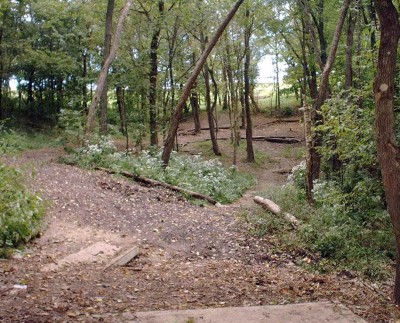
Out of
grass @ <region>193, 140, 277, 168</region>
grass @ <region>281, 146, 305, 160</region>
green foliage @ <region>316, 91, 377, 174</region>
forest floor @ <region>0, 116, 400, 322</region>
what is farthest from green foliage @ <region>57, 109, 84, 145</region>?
grass @ <region>281, 146, 305, 160</region>

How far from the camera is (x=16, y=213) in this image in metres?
6.40

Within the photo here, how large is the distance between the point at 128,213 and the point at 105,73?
7.74 m

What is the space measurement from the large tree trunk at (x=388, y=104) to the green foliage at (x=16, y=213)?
5178 mm

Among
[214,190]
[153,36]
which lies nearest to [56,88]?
[153,36]

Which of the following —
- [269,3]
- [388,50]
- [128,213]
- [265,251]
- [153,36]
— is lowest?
[265,251]

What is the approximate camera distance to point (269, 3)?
18609 mm

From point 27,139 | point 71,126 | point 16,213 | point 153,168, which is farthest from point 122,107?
point 16,213

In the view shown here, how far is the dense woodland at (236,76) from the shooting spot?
759 centimetres

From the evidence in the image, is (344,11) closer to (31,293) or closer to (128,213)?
(128,213)

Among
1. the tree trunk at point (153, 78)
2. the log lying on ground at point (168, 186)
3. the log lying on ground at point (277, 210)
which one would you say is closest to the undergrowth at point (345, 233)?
the log lying on ground at point (277, 210)

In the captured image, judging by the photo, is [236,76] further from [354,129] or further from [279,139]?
[354,129]

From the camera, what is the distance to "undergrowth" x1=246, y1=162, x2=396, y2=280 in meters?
7.06

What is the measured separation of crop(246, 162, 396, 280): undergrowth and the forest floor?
385 mm

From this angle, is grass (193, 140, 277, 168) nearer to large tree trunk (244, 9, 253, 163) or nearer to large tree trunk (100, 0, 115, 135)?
large tree trunk (244, 9, 253, 163)
